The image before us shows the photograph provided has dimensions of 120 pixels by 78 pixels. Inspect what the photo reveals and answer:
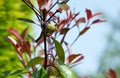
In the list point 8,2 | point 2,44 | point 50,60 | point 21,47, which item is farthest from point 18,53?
point 8,2

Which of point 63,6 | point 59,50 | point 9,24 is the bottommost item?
point 9,24

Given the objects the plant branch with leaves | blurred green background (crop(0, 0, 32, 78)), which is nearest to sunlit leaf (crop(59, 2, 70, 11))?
the plant branch with leaves

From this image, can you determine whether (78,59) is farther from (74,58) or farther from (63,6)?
(63,6)

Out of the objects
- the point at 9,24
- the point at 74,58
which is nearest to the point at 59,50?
the point at 74,58

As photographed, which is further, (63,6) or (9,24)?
(9,24)

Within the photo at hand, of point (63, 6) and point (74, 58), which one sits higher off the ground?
point (63, 6)

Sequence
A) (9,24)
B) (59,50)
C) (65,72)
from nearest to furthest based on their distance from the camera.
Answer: (65,72) → (59,50) → (9,24)

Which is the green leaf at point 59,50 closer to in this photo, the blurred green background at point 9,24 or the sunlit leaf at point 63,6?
the sunlit leaf at point 63,6

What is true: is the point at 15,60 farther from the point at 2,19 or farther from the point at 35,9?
the point at 35,9

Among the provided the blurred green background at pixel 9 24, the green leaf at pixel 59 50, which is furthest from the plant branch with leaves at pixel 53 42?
the blurred green background at pixel 9 24

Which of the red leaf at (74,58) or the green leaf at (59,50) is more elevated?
the green leaf at (59,50)

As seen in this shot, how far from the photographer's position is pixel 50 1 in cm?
164

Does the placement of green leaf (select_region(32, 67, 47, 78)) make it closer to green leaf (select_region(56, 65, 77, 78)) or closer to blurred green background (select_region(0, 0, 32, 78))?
green leaf (select_region(56, 65, 77, 78))

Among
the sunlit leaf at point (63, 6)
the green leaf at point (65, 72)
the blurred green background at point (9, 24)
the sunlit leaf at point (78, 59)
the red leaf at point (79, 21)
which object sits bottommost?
the blurred green background at point (9, 24)
